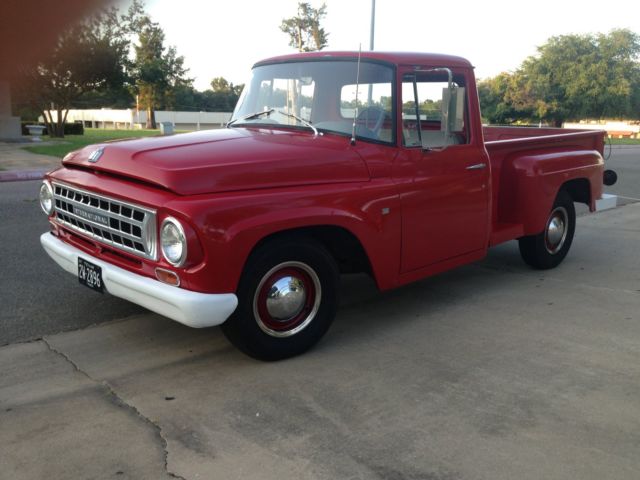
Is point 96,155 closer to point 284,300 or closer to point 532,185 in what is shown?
point 284,300

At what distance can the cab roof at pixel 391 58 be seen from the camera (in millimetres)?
4352

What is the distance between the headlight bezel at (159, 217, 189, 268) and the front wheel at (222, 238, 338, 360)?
1.24 feet

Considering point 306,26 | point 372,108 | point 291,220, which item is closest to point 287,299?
point 291,220

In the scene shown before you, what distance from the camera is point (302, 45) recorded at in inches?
1651

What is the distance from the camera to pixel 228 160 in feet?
11.6

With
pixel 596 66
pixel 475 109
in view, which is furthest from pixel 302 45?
pixel 475 109

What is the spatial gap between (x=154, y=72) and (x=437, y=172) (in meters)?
29.6

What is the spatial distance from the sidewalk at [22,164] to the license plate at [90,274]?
9893 mm

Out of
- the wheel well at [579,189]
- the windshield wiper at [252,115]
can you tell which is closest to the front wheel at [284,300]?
the windshield wiper at [252,115]

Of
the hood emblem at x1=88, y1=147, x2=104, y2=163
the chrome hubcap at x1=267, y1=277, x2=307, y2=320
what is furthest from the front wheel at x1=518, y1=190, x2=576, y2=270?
the hood emblem at x1=88, y1=147, x2=104, y2=163

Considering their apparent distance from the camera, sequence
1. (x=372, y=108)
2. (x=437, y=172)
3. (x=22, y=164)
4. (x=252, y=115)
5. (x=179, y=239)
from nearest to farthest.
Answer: (x=179, y=239), (x=372, y=108), (x=437, y=172), (x=252, y=115), (x=22, y=164)

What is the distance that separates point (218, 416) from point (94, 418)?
0.61 meters

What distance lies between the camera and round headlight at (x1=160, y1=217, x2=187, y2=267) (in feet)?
10.5

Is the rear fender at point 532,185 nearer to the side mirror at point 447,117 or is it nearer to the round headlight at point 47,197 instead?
the side mirror at point 447,117
